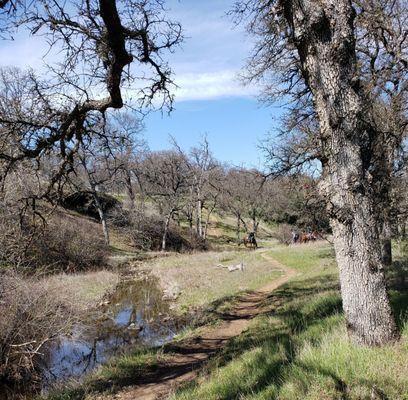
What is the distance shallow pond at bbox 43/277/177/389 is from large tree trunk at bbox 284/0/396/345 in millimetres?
6730

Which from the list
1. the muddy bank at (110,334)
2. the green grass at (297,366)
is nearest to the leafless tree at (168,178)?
the muddy bank at (110,334)

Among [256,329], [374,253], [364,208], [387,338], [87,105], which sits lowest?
[256,329]

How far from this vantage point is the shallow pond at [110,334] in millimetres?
10625

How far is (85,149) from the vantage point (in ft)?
27.4

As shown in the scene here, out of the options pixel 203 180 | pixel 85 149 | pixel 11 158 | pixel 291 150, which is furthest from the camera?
pixel 203 180

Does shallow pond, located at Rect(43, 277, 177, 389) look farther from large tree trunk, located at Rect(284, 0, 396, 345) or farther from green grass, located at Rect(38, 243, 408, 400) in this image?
large tree trunk, located at Rect(284, 0, 396, 345)

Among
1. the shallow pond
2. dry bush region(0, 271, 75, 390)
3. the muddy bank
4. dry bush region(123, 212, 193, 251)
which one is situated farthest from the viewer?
dry bush region(123, 212, 193, 251)

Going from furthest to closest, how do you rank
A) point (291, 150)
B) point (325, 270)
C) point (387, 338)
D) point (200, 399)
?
point (325, 270) → point (291, 150) → point (200, 399) → point (387, 338)

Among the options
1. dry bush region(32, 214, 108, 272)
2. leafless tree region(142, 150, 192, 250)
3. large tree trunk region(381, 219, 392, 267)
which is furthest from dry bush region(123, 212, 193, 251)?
large tree trunk region(381, 219, 392, 267)

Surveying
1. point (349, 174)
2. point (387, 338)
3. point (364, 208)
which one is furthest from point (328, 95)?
point (387, 338)

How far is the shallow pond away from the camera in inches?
418

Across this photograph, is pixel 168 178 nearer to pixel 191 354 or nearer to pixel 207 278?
pixel 207 278

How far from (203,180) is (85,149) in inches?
1732

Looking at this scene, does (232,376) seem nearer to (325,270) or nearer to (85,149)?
(85,149)
